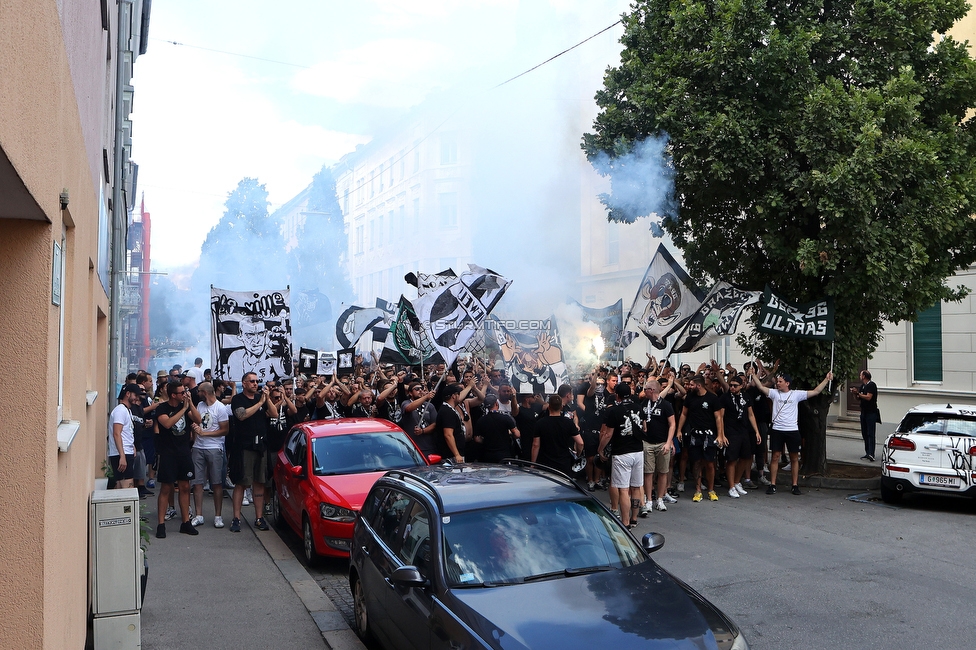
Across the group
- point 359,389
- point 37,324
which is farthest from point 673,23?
point 37,324

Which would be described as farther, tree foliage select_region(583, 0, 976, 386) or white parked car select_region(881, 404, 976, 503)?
tree foliage select_region(583, 0, 976, 386)

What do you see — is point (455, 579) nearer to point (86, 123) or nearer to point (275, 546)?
point (86, 123)

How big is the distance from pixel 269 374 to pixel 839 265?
978cm

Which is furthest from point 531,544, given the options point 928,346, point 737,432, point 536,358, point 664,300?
point 928,346

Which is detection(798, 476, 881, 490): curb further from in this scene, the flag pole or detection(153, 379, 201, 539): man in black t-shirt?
detection(153, 379, 201, 539): man in black t-shirt

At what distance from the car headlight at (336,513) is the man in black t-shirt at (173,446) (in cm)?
262

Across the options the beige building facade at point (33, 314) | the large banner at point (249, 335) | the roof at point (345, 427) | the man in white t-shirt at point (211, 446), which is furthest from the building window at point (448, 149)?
the beige building facade at point (33, 314)

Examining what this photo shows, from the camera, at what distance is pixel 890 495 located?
11.9 metres

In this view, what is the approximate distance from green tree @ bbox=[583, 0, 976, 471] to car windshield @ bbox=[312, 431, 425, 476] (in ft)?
20.8

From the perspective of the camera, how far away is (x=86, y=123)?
219 inches

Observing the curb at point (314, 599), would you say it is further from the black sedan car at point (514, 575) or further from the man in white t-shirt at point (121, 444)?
the man in white t-shirt at point (121, 444)

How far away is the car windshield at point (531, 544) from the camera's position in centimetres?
501

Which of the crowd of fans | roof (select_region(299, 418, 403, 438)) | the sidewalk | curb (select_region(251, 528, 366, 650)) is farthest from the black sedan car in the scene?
the crowd of fans

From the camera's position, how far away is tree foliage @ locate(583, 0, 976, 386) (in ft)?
38.8
